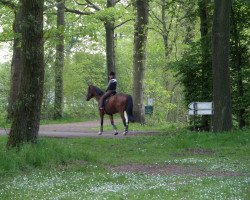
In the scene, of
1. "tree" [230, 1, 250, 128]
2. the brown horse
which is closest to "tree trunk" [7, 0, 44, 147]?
the brown horse

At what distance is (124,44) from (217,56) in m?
51.0

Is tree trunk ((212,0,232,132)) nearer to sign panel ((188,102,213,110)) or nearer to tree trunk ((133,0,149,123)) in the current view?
sign panel ((188,102,213,110))

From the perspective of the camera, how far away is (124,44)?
70062 millimetres

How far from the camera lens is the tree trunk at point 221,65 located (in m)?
19.5

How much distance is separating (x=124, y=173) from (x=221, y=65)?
10.0 m

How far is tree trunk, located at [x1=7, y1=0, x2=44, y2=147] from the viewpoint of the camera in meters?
14.0

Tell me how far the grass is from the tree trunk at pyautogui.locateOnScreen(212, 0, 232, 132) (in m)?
1.14

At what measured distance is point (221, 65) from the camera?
771 inches

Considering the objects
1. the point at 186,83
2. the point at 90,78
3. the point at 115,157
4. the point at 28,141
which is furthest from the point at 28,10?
the point at 90,78

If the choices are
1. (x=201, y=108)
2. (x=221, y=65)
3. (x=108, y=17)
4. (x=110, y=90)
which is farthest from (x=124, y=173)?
(x=108, y=17)

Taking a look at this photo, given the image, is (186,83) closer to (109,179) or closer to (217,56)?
(217,56)

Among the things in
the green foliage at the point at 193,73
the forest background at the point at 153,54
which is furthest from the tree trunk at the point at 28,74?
the green foliage at the point at 193,73

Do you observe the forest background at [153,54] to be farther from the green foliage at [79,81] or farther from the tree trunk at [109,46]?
the tree trunk at [109,46]

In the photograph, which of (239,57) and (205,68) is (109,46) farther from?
(239,57)
